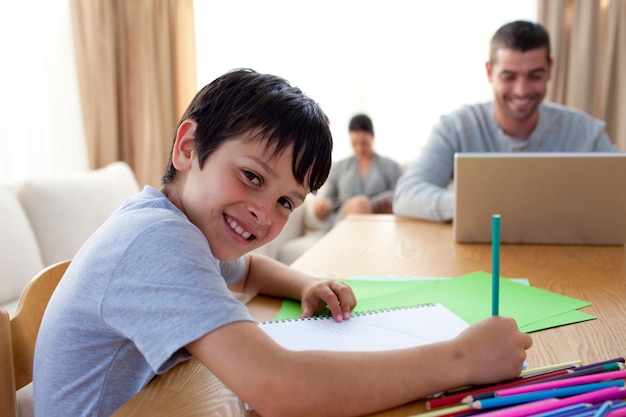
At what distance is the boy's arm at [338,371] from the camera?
0.59 metres

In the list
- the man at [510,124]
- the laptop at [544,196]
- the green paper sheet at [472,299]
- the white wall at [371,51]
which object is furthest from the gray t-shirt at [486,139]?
the white wall at [371,51]

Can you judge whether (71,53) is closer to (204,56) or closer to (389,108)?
(204,56)

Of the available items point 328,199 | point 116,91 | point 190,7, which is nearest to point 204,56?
point 190,7

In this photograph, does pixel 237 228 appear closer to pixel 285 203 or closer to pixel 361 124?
pixel 285 203

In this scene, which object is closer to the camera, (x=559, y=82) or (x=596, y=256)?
(x=596, y=256)

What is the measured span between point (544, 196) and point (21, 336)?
1152 millimetres

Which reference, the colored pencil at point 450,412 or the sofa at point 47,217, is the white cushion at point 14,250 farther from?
the colored pencil at point 450,412

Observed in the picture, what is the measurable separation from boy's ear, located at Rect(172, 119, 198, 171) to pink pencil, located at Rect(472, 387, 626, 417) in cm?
53

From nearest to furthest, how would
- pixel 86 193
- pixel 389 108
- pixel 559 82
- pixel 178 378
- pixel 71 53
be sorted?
pixel 178 378 → pixel 86 193 → pixel 71 53 → pixel 559 82 → pixel 389 108

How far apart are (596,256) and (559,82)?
2.50m

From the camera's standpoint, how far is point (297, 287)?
101 cm

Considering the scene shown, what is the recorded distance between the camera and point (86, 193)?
8.14 feet

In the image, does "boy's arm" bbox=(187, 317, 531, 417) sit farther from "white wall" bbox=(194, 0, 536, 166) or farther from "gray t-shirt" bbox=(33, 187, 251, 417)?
Result: "white wall" bbox=(194, 0, 536, 166)

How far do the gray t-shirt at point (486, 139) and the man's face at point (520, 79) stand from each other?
0.09 meters
